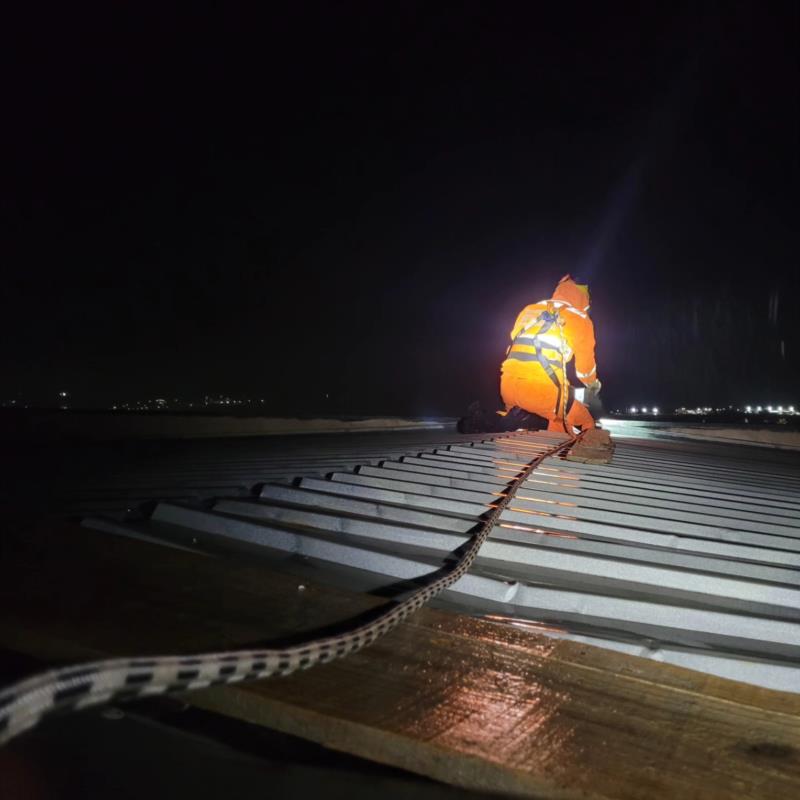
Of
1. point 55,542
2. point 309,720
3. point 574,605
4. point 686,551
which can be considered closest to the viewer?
point 309,720

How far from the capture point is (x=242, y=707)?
1.97m

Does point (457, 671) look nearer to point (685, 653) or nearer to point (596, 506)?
point (685, 653)

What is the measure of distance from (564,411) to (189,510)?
6.71 m

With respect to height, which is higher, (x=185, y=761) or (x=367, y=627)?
(x=367, y=627)

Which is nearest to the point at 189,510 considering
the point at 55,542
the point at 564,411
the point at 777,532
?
the point at 55,542

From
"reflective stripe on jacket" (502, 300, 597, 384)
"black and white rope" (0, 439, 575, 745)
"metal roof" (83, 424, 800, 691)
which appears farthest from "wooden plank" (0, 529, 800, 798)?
"reflective stripe on jacket" (502, 300, 597, 384)

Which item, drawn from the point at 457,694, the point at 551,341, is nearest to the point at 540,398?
the point at 551,341

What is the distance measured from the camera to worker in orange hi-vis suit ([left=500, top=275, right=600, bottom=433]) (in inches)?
369

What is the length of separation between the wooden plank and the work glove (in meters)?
7.77

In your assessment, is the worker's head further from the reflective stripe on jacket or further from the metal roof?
the metal roof

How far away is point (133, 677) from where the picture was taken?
1518mm

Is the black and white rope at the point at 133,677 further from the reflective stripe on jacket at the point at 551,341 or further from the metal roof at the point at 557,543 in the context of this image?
the reflective stripe on jacket at the point at 551,341

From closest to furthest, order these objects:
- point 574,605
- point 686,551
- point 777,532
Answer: point 574,605
point 686,551
point 777,532

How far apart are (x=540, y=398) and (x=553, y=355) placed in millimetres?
742
